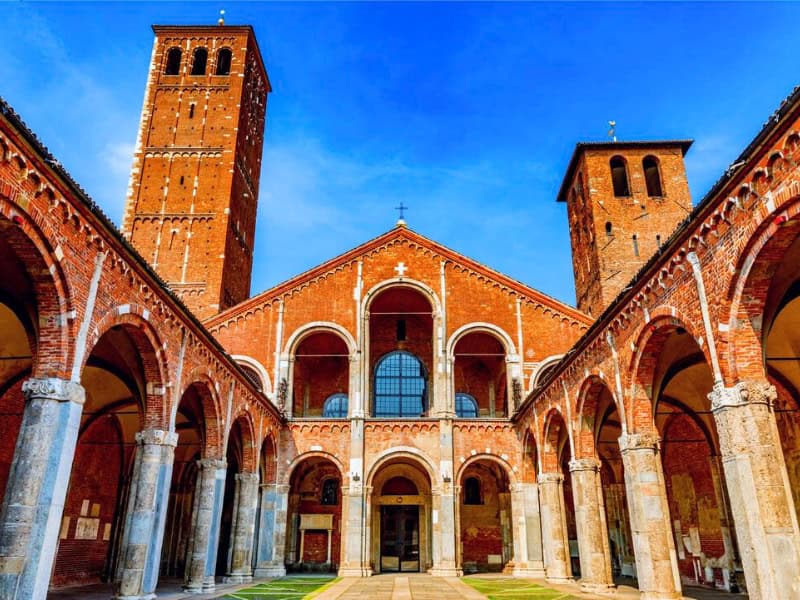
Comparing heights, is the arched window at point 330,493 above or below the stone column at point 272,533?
above

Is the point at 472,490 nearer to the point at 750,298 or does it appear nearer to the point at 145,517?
the point at 145,517

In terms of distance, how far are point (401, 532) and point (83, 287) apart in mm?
18850

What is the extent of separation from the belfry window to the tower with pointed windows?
20.3m

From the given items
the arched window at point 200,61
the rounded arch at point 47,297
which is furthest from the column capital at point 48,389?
the arched window at point 200,61

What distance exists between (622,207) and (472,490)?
15.6 meters

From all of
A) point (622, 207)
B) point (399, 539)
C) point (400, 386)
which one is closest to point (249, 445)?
point (400, 386)

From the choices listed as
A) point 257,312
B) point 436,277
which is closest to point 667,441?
point 436,277

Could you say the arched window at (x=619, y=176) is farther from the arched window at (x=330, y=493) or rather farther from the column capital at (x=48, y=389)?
the column capital at (x=48, y=389)

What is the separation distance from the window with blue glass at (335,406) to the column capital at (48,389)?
18256mm

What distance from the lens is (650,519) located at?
12.0 m

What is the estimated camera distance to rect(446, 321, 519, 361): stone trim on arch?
952 inches

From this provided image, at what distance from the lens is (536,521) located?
21.3 meters

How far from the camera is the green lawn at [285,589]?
14086 mm

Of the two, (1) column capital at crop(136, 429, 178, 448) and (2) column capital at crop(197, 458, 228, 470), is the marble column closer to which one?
(2) column capital at crop(197, 458, 228, 470)
